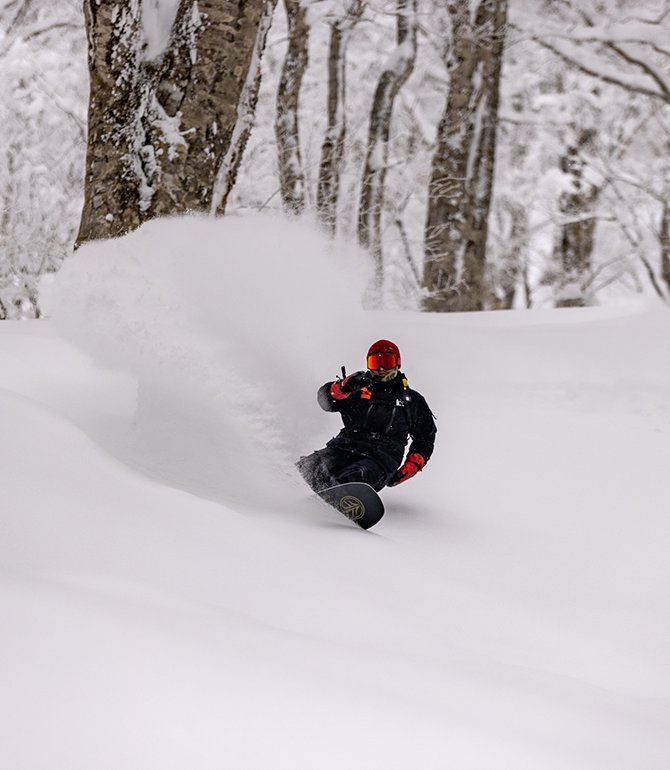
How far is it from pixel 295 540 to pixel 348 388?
4.12 feet

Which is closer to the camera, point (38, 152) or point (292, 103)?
point (292, 103)

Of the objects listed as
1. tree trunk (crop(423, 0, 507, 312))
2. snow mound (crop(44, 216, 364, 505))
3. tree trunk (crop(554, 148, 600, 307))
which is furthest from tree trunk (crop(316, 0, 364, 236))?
Answer: tree trunk (crop(554, 148, 600, 307))

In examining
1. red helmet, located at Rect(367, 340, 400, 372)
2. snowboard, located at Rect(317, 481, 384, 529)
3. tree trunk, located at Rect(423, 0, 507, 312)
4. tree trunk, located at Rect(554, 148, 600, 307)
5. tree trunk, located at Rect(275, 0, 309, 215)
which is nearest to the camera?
snowboard, located at Rect(317, 481, 384, 529)

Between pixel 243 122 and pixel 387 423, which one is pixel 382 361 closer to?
pixel 387 423

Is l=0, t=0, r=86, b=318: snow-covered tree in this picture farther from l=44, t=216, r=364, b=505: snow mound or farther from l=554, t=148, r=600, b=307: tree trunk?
l=554, t=148, r=600, b=307: tree trunk

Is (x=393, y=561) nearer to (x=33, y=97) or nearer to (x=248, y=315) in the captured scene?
(x=248, y=315)

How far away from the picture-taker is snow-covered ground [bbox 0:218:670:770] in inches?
54.0

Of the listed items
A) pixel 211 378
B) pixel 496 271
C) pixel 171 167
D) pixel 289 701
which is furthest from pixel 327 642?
pixel 496 271

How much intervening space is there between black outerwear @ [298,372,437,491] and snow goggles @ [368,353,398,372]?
4.5 inches

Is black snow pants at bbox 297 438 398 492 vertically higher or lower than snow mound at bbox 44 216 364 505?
lower

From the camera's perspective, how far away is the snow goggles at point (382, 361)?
4.10 m

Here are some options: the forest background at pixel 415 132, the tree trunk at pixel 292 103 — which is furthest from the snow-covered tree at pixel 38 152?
the tree trunk at pixel 292 103

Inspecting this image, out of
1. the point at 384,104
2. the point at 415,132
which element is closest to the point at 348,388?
the point at 384,104

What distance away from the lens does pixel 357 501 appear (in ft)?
11.8
